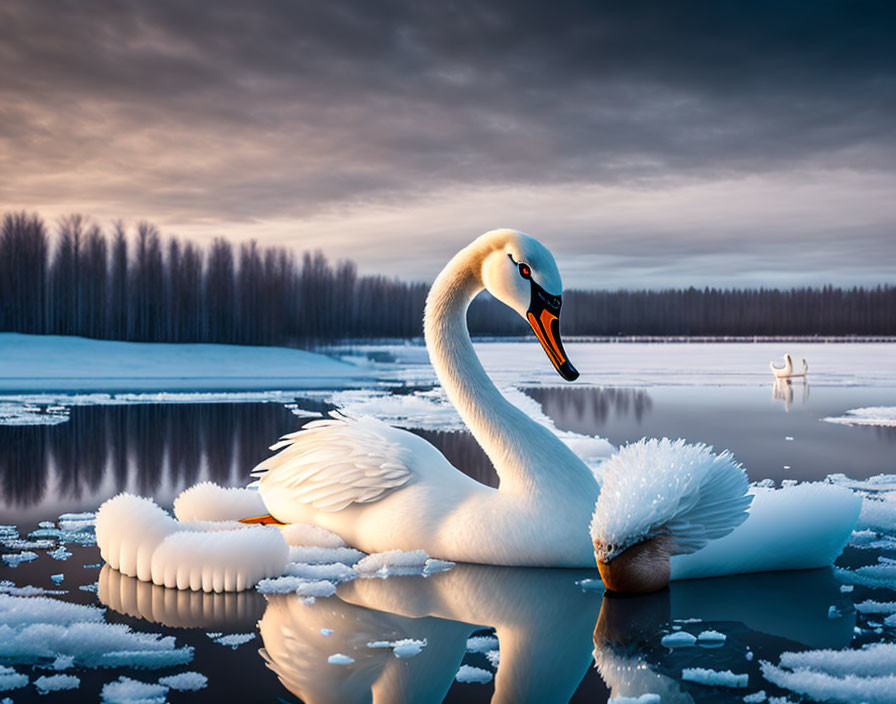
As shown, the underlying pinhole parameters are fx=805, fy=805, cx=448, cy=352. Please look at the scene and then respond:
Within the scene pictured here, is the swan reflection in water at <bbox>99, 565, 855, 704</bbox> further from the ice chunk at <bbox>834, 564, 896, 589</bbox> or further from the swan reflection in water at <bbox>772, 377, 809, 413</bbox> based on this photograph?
the swan reflection in water at <bbox>772, 377, 809, 413</bbox>

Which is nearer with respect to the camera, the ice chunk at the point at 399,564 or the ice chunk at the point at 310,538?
the ice chunk at the point at 399,564

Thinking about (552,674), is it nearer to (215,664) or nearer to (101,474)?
(215,664)

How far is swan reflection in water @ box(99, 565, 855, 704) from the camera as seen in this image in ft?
9.66

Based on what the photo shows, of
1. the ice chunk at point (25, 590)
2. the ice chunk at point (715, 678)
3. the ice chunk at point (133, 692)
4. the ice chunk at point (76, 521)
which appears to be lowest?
the ice chunk at point (76, 521)

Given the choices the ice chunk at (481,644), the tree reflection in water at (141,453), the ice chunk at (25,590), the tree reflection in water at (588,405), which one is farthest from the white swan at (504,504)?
the tree reflection in water at (588,405)

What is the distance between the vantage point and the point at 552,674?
9.92ft

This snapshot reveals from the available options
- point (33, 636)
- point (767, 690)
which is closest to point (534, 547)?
point (767, 690)

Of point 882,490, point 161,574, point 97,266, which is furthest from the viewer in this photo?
point 97,266

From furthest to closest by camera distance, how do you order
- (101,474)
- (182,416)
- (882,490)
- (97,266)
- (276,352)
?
(97,266) < (276,352) < (182,416) < (101,474) < (882,490)

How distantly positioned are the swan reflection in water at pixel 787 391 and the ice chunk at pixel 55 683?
46.4ft

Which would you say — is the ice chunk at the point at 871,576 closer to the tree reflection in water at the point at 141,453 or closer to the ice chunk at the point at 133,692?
the tree reflection in water at the point at 141,453

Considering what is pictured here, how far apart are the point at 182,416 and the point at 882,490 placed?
11520 mm

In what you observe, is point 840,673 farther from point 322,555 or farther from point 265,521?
point 265,521

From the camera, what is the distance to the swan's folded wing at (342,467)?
4855 millimetres
